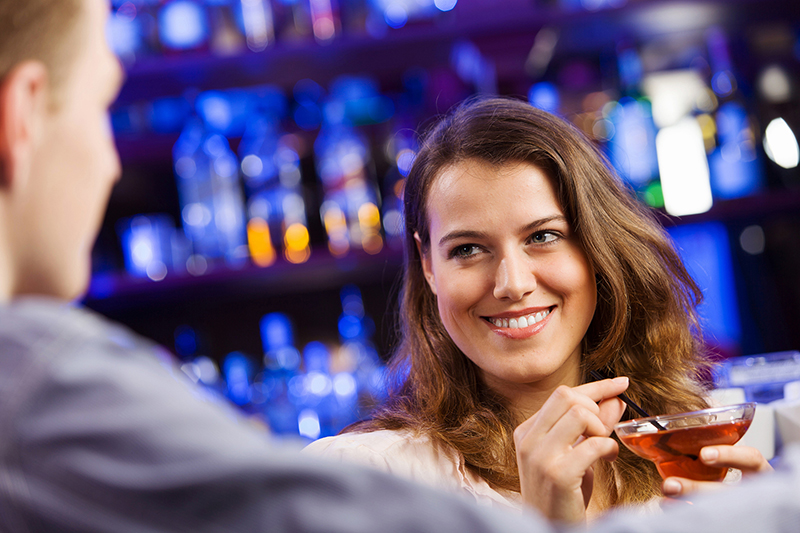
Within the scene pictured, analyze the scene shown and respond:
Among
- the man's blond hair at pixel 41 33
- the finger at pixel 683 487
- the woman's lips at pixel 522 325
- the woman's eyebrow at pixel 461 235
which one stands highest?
the man's blond hair at pixel 41 33

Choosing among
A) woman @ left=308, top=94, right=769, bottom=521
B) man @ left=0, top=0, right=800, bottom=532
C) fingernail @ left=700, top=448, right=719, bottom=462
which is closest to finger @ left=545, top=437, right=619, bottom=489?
fingernail @ left=700, top=448, right=719, bottom=462

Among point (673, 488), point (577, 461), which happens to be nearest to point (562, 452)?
point (577, 461)

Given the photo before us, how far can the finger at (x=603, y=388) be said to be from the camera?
1.10m

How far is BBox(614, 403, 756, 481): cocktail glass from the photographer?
97 cm

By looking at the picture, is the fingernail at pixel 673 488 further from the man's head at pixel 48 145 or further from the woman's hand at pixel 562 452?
the man's head at pixel 48 145

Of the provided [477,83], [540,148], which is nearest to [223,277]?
[477,83]

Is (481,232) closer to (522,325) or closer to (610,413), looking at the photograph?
(522,325)

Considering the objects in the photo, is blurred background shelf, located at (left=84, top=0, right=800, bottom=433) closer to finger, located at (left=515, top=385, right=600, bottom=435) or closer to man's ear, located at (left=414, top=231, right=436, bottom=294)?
man's ear, located at (left=414, top=231, right=436, bottom=294)

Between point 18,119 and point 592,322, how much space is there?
1.19 m

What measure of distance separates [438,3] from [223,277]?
1.05 m

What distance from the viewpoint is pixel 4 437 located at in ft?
1.45

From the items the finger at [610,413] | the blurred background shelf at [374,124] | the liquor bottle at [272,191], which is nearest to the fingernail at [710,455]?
the finger at [610,413]

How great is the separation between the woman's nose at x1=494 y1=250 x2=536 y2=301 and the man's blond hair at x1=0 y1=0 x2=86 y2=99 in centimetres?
87

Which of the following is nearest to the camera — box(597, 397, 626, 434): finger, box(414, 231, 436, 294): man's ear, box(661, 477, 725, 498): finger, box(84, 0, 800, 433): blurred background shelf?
box(661, 477, 725, 498): finger
